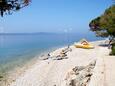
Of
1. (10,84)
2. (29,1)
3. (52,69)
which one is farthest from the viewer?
(52,69)

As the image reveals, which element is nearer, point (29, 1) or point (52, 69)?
point (29, 1)

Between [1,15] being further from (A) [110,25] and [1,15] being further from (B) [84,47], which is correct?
(B) [84,47]

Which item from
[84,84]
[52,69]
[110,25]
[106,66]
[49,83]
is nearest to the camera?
[84,84]

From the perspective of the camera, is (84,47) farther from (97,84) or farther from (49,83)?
(97,84)

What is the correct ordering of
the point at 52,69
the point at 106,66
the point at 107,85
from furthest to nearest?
the point at 52,69 < the point at 106,66 < the point at 107,85

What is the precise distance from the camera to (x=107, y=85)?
1217 centimetres

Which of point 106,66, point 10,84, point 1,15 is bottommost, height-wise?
point 10,84

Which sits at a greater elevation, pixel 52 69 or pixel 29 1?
pixel 29 1

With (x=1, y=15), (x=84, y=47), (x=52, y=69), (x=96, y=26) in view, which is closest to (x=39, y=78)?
(x=52, y=69)

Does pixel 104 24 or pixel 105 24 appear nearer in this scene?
pixel 105 24

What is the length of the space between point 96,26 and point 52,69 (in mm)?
22939

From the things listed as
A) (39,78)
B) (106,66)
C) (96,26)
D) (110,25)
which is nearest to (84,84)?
(106,66)

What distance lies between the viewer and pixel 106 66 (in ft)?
55.7

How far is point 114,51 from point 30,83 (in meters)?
6.91
